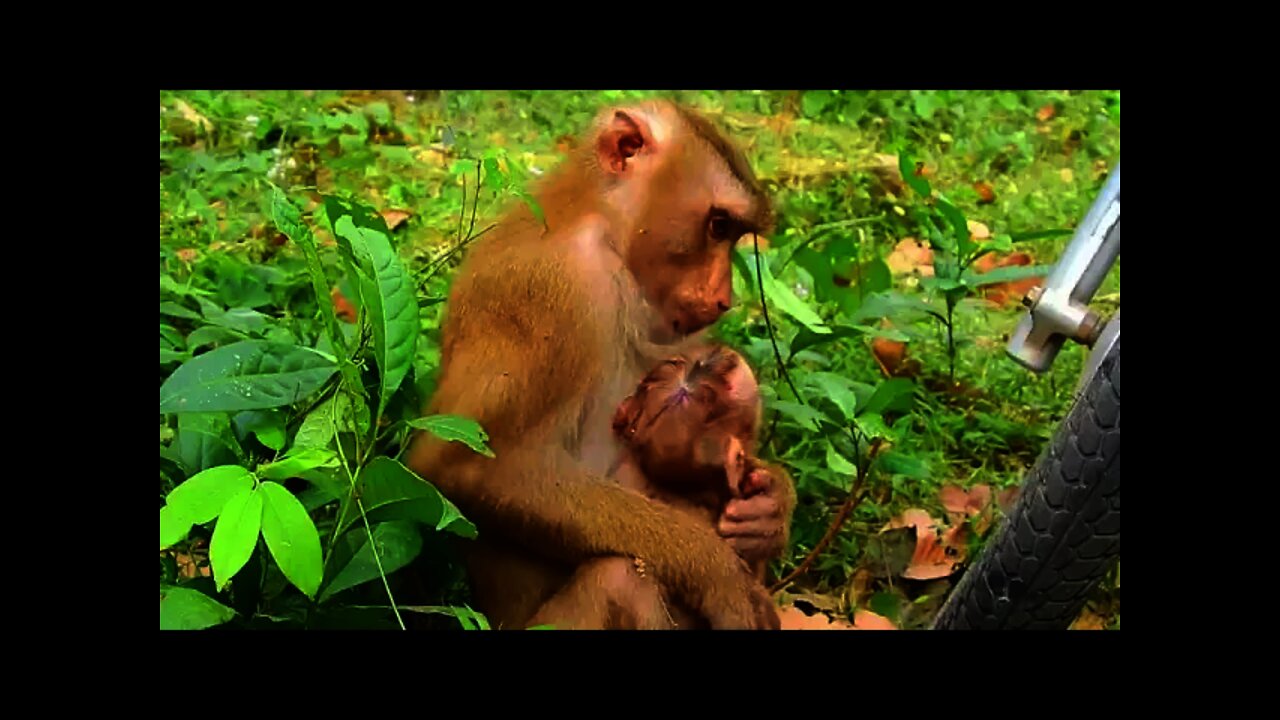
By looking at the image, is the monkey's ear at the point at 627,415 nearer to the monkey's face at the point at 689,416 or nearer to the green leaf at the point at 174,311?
the monkey's face at the point at 689,416

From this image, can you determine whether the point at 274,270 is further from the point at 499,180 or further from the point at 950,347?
the point at 950,347

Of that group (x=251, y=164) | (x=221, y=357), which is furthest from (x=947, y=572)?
(x=251, y=164)

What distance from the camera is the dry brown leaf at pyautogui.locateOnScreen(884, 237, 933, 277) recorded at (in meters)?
5.70

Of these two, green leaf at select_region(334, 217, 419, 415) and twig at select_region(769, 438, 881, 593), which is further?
twig at select_region(769, 438, 881, 593)

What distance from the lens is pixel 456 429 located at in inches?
108

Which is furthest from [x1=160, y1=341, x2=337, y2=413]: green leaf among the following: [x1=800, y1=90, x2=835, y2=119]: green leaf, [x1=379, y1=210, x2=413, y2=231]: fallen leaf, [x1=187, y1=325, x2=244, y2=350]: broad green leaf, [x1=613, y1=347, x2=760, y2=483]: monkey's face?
[x1=800, y1=90, x2=835, y2=119]: green leaf

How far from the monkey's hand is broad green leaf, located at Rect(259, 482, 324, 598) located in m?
1.15

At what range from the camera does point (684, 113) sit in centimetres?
346

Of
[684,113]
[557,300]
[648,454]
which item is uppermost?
[684,113]

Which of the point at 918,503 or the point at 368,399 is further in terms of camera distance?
the point at 918,503

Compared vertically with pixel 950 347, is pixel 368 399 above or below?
above

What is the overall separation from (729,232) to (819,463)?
1150mm

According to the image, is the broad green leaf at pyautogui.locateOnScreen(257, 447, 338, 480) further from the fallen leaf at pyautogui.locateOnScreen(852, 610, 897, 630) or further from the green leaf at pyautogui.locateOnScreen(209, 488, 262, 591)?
the fallen leaf at pyautogui.locateOnScreen(852, 610, 897, 630)

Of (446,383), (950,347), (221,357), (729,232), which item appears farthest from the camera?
(950,347)
